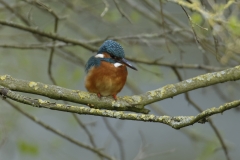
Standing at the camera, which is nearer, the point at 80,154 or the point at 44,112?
the point at 44,112

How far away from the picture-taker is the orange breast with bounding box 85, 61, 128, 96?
12.1ft

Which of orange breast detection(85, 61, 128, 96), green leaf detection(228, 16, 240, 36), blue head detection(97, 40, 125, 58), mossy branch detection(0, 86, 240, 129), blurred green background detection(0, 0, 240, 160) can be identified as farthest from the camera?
A: blurred green background detection(0, 0, 240, 160)

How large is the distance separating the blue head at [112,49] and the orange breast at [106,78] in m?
0.09

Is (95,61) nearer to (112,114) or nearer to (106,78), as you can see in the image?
(106,78)

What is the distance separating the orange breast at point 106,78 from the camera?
12.1ft

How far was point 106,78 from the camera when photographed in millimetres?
3777

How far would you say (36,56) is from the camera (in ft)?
19.9

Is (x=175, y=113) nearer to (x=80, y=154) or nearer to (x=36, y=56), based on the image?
(x=80, y=154)

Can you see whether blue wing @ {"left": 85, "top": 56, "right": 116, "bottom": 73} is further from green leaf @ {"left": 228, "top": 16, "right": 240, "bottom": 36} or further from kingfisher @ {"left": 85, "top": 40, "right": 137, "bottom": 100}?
green leaf @ {"left": 228, "top": 16, "right": 240, "bottom": 36}

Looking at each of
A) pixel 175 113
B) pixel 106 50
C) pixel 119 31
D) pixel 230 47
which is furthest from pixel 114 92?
pixel 175 113

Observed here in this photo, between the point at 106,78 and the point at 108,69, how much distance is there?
82 millimetres

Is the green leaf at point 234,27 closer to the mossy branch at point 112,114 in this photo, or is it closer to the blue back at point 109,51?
the mossy branch at point 112,114

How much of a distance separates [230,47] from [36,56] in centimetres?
357

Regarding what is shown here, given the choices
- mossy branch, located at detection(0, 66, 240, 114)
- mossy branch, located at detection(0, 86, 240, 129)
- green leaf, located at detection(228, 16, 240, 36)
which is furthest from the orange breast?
green leaf, located at detection(228, 16, 240, 36)
